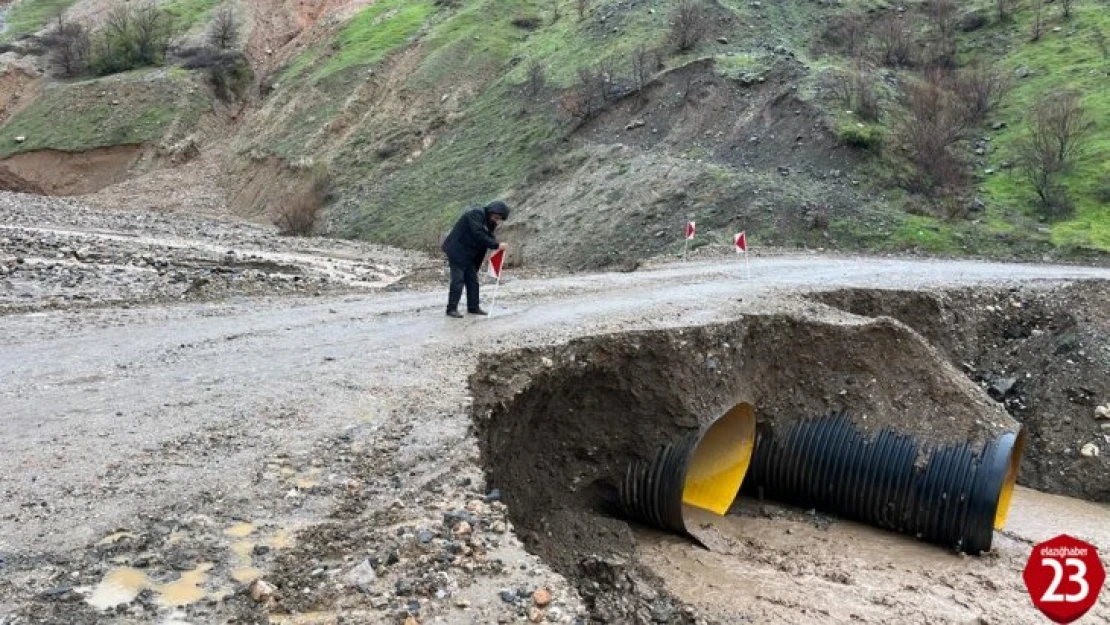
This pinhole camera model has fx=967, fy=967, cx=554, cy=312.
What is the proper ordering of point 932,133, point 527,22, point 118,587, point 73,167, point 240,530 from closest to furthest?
point 118,587, point 240,530, point 932,133, point 73,167, point 527,22

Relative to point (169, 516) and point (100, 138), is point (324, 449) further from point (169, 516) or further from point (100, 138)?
point (100, 138)

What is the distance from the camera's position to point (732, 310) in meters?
10.8

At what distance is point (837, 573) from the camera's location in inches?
345

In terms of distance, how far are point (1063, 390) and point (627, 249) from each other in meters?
10.1

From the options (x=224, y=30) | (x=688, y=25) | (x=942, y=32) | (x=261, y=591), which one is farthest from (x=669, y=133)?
(x=224, y=30)

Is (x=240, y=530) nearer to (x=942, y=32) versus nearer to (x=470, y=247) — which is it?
(x=470, y=247)

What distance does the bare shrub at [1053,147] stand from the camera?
70.8 ft

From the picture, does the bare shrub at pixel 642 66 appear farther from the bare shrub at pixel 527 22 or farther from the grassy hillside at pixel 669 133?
the bare shrub at pixel 527 22

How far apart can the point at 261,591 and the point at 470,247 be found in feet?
22.8

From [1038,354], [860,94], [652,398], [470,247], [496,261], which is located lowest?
[652,398]

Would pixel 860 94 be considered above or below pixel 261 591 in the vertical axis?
above

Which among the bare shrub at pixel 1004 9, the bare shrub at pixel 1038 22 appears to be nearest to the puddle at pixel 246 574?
the bare shrub at pixel 1038 22

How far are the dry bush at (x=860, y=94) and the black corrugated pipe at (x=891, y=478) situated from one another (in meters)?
15.4

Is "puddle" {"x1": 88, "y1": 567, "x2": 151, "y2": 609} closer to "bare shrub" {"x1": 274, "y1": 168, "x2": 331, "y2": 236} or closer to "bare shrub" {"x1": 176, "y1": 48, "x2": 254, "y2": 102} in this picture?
"bare shrub" {"x1": 274, "y1": 168, "x2": 331, "y2": 236}
